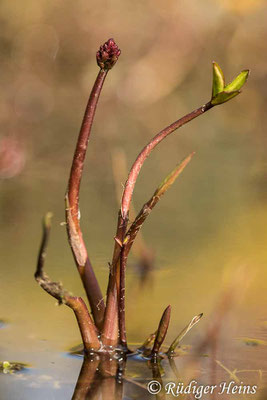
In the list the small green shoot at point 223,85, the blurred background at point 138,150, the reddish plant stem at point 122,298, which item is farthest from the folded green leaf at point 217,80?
the blurred background at point 138,150

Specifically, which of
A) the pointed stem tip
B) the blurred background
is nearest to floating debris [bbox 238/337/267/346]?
the blurred background

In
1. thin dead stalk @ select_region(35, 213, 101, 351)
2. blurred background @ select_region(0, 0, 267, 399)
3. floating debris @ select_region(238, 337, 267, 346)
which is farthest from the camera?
blurred background @ select_region(0, 0, 267, 399)

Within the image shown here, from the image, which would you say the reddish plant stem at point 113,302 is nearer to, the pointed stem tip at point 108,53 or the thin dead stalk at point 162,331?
the thin dead stalk at point 162,331

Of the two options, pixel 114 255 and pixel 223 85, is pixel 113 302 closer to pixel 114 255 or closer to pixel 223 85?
pixel 114 255

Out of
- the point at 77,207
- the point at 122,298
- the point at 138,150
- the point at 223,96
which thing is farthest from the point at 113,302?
the point at 138,150

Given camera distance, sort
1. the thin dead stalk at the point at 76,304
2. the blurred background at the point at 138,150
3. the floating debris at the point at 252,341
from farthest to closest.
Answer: the blurred background at the point at 138,150 < the floating debris at the point at 252,341 < the thin dead stalk at the point at 76,304

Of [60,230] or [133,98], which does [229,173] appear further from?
[133,98]

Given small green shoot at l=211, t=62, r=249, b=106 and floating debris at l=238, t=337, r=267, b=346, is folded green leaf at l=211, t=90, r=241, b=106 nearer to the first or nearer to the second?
small green shoot at l=211, t=62, r=249, b=106
